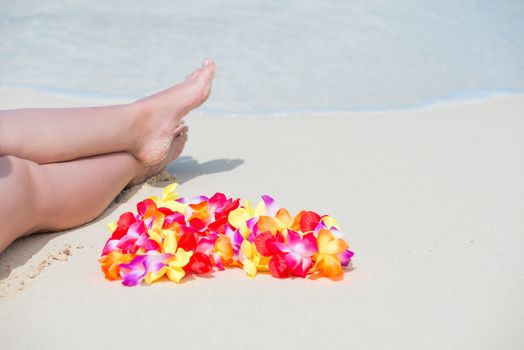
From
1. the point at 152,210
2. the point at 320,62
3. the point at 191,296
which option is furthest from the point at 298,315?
the point at 320,62

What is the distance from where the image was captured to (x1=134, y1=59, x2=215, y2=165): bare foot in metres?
2.97

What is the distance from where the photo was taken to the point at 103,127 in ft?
9.23

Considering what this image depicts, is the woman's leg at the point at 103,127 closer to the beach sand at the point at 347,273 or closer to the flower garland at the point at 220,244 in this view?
the beach sand at the point at 347,273

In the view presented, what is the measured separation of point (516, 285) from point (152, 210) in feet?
3.54

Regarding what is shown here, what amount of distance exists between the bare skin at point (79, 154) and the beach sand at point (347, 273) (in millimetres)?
95

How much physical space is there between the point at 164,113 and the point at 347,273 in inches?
42.1

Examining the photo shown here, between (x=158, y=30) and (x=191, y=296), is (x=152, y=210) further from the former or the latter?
(x=158, y=30)

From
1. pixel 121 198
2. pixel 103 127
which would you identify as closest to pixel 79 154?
pixel 103 127

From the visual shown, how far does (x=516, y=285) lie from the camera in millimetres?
2250

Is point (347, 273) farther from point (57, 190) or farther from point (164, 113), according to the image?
point (164, 113)

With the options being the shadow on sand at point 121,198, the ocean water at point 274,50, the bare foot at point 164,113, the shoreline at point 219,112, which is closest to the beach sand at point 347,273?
the shadow on sand at point 121,198

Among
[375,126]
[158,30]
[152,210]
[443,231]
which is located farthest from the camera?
[158,30]

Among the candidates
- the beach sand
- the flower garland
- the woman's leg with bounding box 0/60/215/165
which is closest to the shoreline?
the beach sand

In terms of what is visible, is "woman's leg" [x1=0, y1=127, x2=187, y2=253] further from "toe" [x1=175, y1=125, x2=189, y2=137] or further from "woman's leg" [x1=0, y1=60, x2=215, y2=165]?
"toe" [x1=175, y1=125, x2=189, y2=137]
